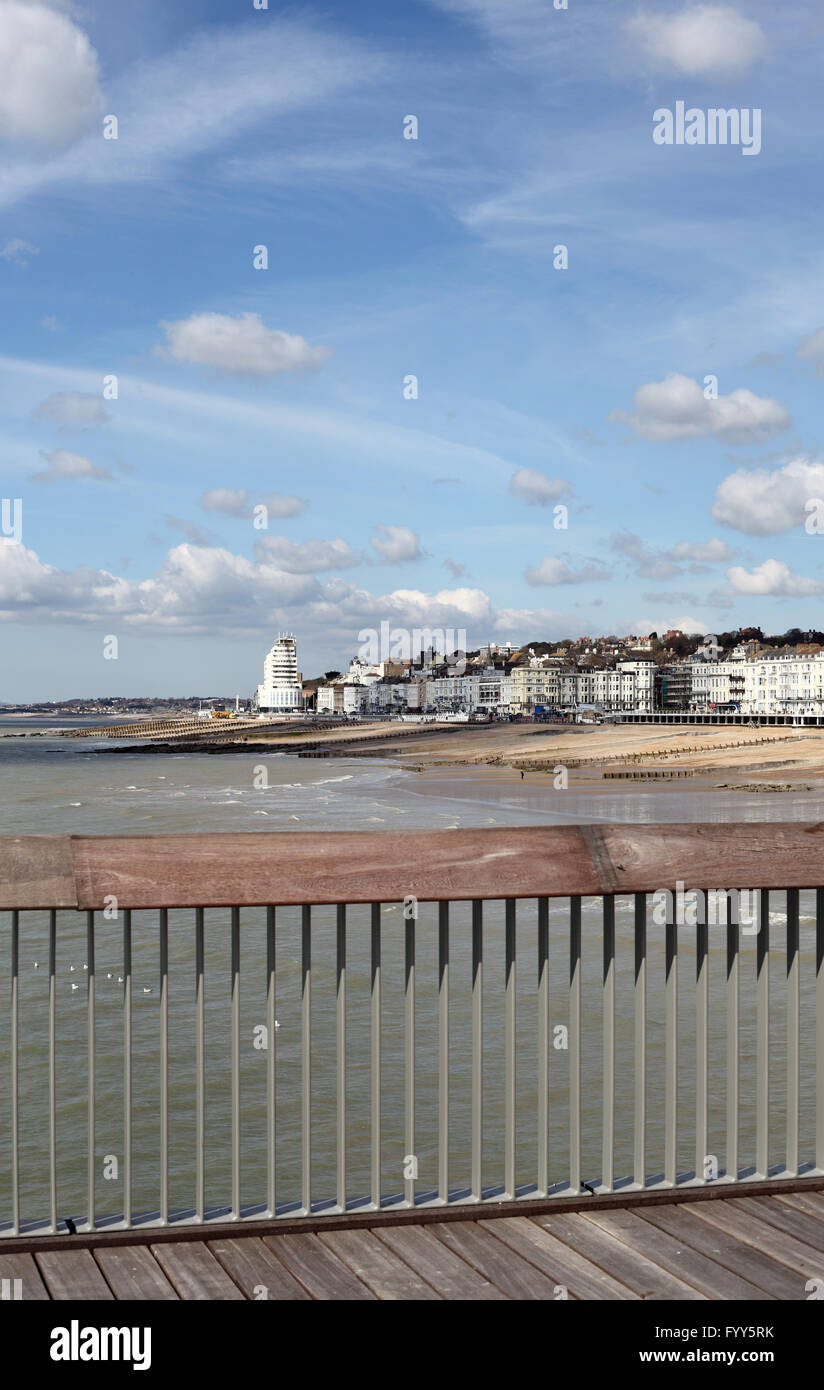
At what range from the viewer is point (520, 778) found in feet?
187

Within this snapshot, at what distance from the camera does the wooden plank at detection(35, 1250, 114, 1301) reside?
3410 millimetres

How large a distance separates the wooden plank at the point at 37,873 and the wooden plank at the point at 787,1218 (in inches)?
96.6

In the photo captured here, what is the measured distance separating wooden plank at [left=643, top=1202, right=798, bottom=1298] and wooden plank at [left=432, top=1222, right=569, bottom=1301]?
0.56 metres

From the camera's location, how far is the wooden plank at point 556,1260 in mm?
3479

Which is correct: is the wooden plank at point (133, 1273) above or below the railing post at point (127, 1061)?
below

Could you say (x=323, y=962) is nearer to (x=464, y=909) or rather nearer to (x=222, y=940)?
(x=222, y=940)

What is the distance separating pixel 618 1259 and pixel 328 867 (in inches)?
57.5

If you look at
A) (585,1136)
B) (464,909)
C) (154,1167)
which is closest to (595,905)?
(464,909)

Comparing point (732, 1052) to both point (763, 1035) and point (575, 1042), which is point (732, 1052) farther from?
point (575, 1042)

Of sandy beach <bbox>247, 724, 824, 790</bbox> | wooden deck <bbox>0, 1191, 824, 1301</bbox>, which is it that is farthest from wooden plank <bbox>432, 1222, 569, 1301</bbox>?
sandy beach <bbox>247, 724, 824, 790</bbox>

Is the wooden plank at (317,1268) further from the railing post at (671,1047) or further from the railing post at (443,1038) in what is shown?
the railing post at (671,1047)

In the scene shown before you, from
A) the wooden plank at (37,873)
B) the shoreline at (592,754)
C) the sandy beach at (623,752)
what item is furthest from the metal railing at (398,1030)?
the sandy beach at (623,752)

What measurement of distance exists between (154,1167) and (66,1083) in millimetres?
1751

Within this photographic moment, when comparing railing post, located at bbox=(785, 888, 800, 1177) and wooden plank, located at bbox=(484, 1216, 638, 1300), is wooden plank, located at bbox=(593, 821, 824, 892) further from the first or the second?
wooden plank, located at bbox=(484, 1216, 638, 1300)
